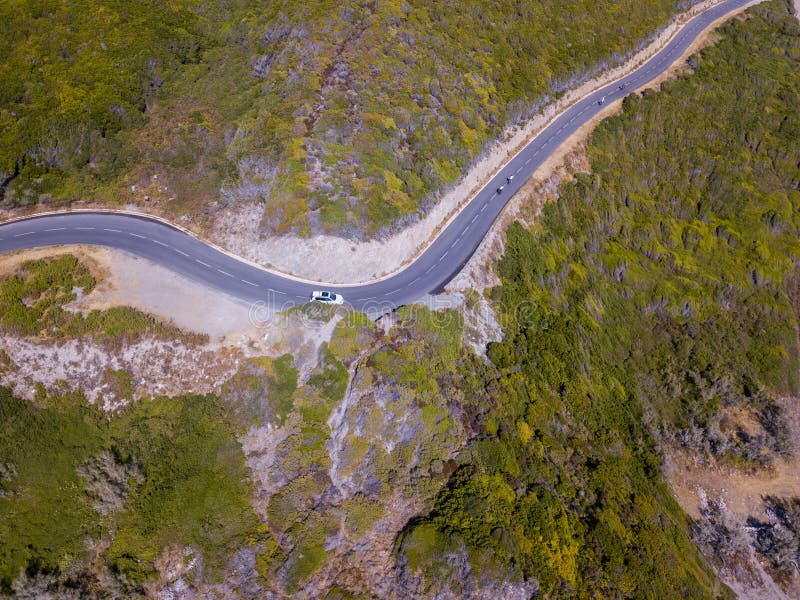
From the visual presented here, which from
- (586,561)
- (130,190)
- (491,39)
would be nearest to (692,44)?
(491,39)

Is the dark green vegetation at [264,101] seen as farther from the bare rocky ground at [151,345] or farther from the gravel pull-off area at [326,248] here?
the bare rocky ground at [151,345]

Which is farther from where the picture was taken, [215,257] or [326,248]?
[326,248]

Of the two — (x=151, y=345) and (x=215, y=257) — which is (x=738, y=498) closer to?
(x=215, y=257)

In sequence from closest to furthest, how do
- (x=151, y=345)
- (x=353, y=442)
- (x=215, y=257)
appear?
(x=353, y=442), (x=151, y=345), (x=215, y=257)

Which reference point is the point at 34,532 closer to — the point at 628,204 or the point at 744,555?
the point at 744,555

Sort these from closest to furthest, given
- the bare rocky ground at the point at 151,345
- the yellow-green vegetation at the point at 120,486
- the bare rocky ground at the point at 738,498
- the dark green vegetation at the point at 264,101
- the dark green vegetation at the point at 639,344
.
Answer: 1. the yellow-green vegetation at the point at 120,486
2. the bare rocky ground at the point at 151,345
3. the dark green vegetation at the point at 639,344
4. the dark green vegetation at the point at 264,101
5. the bare rocky ground at the point at 738,498

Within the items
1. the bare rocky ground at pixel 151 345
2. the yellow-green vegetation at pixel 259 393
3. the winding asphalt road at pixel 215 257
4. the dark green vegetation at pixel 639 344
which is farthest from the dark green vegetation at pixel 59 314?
the dark green vegetation at pixel 639 344

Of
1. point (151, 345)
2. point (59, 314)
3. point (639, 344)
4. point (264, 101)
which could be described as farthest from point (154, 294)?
point (639, 344)

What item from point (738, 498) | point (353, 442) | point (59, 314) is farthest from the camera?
point (738, 498)
